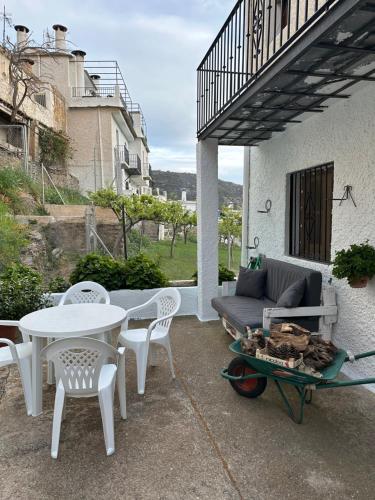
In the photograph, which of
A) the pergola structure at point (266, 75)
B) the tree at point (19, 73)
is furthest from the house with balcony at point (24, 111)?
the pergola structure at point (266, 75)

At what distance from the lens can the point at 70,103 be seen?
55.7 ft

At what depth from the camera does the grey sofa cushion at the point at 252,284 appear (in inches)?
199

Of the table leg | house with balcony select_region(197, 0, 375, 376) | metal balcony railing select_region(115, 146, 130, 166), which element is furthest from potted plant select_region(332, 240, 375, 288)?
metal balcony railing select_region(115, 146, 130, 166)

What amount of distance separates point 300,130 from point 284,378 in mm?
3428

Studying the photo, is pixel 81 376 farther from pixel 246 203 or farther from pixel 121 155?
pixel 121 155

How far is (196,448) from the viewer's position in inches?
99.3

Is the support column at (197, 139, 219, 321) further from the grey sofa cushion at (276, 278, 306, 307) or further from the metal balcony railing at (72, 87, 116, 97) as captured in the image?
the metal balcony railing at (72, 87, 116, 97)

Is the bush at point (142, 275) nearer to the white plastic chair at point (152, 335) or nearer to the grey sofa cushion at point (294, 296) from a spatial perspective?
the white plastic chair at point (152, 335)

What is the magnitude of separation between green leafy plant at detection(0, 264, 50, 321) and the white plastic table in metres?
1.31

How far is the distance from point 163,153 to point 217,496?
→ 3709 cm

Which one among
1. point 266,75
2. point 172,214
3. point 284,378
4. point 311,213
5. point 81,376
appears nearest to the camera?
point 81,376

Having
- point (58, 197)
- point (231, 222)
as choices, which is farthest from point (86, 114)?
point (231, 222)

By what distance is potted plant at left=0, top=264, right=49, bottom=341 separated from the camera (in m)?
4.44

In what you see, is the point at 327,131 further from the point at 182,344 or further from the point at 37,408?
the point at 37,408
